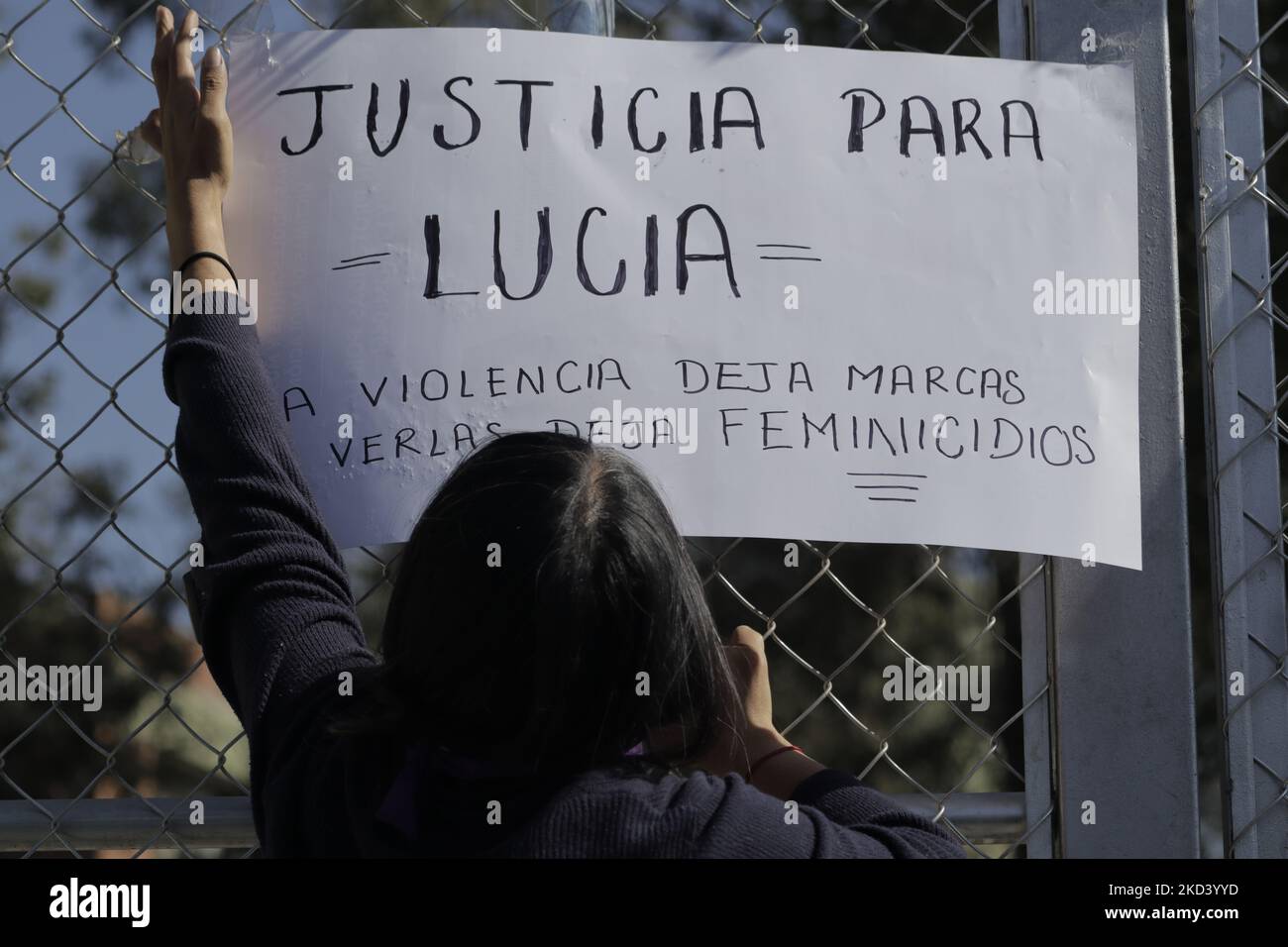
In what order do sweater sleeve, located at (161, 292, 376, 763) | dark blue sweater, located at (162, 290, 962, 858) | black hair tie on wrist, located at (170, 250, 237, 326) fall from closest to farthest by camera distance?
dark blue sweater, located at (162, 290, 962, 858) < sweater sleeve, located at (161, 292, 376, 763) < black hair tie on wrist, located at (170, 250, 237, 326)

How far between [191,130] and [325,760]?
2.57ft

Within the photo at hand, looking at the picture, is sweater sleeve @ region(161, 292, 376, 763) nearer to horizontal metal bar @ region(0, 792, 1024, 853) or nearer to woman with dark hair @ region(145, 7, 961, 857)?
woman with dark hair @ region(145, 7, 961, 857)

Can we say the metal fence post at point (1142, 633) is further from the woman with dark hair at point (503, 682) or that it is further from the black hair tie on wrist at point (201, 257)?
the black hair tie on wrist at point (201, 257)

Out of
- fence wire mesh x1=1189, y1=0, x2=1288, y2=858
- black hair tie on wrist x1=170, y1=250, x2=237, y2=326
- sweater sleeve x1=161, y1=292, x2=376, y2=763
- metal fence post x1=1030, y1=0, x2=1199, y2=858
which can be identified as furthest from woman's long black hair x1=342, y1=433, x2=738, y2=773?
fence wire mesh x1=1189, y1=0, x2=1288, y2=858

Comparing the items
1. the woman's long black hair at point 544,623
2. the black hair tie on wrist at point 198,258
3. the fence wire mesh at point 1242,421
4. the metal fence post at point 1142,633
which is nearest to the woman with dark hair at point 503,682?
the woman's long black hair at point 544,623

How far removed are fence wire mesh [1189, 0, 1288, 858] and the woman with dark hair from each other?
57cm

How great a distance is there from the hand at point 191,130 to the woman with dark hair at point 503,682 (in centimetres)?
29

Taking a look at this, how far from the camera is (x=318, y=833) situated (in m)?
1.09

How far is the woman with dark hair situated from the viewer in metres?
1.04

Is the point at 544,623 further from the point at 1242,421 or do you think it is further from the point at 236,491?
the point at 1242,421

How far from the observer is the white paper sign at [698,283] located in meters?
1.47

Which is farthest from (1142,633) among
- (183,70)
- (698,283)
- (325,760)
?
(183,70)

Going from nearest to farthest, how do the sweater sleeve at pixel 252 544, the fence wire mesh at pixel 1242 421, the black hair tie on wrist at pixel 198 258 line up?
the sweater sleeve at pixel 252 544 → the black hair tie on wrist at pixel 198 258 → the fence wire mesh at pixel 1242 421

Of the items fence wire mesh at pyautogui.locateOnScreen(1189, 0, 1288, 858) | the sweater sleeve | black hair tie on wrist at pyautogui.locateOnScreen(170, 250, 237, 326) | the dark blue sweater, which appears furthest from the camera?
fence wire mesh at pyautogui.locateOnScreen(1189, 0, 1288, 858)
